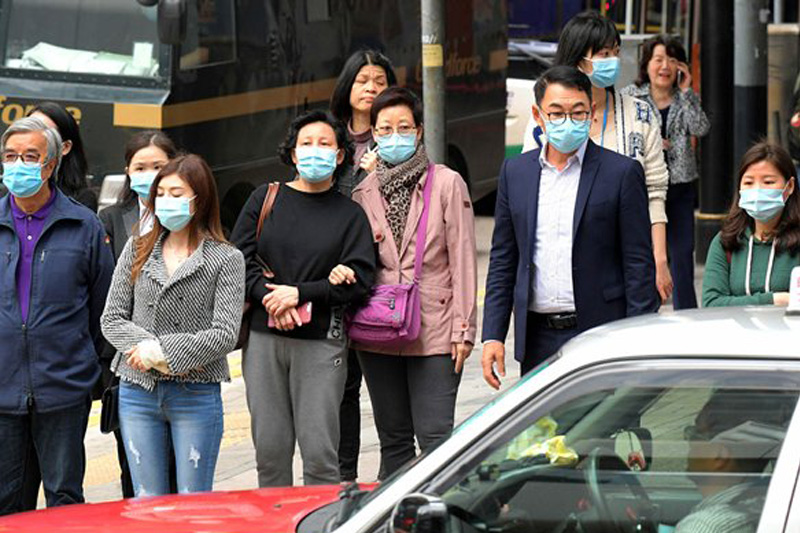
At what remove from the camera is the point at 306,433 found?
6.02 meters

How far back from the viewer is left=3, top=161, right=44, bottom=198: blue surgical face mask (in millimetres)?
5848

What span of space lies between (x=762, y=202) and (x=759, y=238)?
0.15m

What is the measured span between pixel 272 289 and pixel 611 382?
2.71 meters

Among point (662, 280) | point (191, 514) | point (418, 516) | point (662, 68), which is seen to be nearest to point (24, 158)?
point (191, 514)

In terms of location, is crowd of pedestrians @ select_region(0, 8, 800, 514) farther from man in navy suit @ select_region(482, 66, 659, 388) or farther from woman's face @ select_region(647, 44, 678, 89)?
woman's face @ select_region(647, 44, 678, 89)

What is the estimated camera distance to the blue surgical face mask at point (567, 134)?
226 inches

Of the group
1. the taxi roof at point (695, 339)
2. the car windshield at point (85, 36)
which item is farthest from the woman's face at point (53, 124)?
the car windshield at point (85, 36)

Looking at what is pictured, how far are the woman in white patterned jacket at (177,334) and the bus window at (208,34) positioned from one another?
5789 mm

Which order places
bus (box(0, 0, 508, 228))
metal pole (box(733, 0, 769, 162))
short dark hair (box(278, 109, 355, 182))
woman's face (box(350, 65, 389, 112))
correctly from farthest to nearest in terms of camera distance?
metal pole (box(733, 0, 769, 162)) < bus (box(0, 0, 508, 228)) < woman's face (box(350, 65, 389, 112)) < short dark hair (box(278, 109, 355, 182))

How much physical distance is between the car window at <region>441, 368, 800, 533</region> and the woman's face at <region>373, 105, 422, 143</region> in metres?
2.93

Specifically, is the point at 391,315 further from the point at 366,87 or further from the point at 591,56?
the point at 591,56

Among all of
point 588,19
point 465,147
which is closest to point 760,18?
point 465,147

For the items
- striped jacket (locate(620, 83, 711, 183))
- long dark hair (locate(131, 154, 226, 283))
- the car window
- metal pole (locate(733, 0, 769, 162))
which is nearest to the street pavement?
striped jacket (locate(620, 83, 711, 183))

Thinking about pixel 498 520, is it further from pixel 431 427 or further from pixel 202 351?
pixel 431 427
